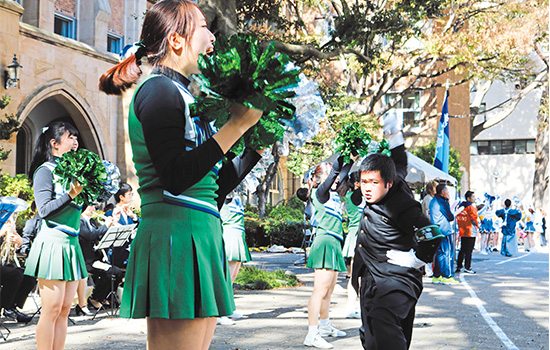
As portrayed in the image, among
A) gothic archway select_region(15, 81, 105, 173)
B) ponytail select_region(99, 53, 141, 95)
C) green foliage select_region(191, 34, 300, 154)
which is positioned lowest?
green foliage select_region(191, 34, 300, 154)

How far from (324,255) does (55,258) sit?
3137 millimetres

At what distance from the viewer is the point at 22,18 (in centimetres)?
1886

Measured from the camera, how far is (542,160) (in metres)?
37.6

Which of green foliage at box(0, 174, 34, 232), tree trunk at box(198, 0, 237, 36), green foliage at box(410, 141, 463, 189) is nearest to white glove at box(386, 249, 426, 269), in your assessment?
tree trunk at box(198, 0, 237, 36)

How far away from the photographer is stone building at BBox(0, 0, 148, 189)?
56.2ft

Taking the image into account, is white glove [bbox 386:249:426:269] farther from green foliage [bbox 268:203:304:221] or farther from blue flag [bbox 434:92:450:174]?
green foliage [bbox 268:203:304:221]

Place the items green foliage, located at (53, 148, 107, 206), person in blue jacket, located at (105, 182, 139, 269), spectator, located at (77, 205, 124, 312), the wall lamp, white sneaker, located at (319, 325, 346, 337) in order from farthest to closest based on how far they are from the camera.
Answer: the wall lamp, person in blue jacket, located at (105, 182, 139, 269), spectator, located at (77, 205, 124, 312), white sneaker, located at (319, 325, 346, 337), green foliage, located at (53, 148, 107, 206)

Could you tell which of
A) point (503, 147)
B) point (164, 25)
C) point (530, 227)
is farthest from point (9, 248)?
point (503, 147)

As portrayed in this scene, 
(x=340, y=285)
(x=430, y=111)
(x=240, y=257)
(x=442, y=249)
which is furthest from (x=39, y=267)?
(x=430, y=111)

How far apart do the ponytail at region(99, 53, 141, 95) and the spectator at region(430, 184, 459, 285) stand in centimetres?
1150

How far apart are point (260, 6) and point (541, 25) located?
16.0 meters

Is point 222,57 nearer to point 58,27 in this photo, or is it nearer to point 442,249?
point 442,249

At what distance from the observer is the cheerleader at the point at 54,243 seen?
4672 millimetres

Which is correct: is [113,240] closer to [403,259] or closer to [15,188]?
[403,259]
